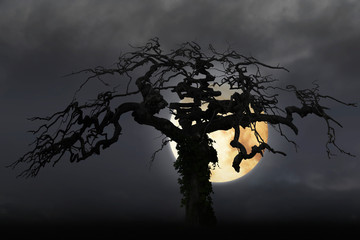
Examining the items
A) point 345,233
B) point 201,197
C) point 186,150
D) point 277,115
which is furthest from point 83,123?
point 345,233

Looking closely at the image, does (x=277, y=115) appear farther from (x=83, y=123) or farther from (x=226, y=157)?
(x=83, y=123)

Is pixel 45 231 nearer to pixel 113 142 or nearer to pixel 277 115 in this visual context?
pixel 113 142

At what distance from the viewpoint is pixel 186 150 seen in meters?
19.6

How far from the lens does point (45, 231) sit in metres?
15.4

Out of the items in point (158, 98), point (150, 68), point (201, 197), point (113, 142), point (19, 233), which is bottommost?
point (19, 233)

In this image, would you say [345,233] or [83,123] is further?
[83,123]

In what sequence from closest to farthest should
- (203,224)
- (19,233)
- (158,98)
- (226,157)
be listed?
(19,233) < (158,98) < (203,224) < (226,157)

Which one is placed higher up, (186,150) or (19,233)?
(186,150)

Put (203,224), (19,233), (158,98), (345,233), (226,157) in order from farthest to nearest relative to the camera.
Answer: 1. (226,157)
2. (203,224)
3. (158,98)
4. (345,233)
5. (19,233)

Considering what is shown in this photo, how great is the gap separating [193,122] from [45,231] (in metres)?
8.79

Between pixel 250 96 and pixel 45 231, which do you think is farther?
pixel 250 96

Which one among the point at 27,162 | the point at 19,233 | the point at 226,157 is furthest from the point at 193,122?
the point at 19,233

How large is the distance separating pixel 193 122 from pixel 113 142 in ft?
15.7

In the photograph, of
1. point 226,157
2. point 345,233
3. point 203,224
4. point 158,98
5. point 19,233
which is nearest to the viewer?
point 19,233
